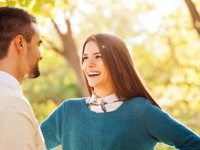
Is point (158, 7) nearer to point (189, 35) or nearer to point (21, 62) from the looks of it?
point (189, 35)

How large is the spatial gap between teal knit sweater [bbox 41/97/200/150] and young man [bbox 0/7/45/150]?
644 millimetres

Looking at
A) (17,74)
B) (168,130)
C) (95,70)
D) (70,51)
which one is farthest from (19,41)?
(70,51)

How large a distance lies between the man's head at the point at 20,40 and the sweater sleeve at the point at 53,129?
69 centimetres

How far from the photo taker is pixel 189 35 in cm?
935

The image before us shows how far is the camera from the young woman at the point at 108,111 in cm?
236

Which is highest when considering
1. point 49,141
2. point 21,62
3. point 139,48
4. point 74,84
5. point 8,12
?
point 8,12

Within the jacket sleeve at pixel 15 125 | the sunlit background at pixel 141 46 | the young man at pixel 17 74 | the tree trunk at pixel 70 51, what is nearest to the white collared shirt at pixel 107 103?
the sunlit background at pixel 141 46

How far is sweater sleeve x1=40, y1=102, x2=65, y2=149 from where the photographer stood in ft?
8.32

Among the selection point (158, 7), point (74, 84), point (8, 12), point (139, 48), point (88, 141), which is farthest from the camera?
point (74, 84)

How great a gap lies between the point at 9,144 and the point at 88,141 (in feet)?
3.00

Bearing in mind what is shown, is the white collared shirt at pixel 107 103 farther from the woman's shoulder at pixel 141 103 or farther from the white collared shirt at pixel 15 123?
the white collared shirt at pixel 15 123

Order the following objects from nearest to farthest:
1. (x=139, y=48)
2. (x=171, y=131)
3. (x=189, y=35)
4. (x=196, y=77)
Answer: (x=171, y=131) < (x=196, y=77) < (x=189, y=35) < (x=139, y=48)

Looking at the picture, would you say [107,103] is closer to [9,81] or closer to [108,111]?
[108,111]

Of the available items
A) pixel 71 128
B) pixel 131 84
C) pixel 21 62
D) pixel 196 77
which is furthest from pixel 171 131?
pixel 196 77
